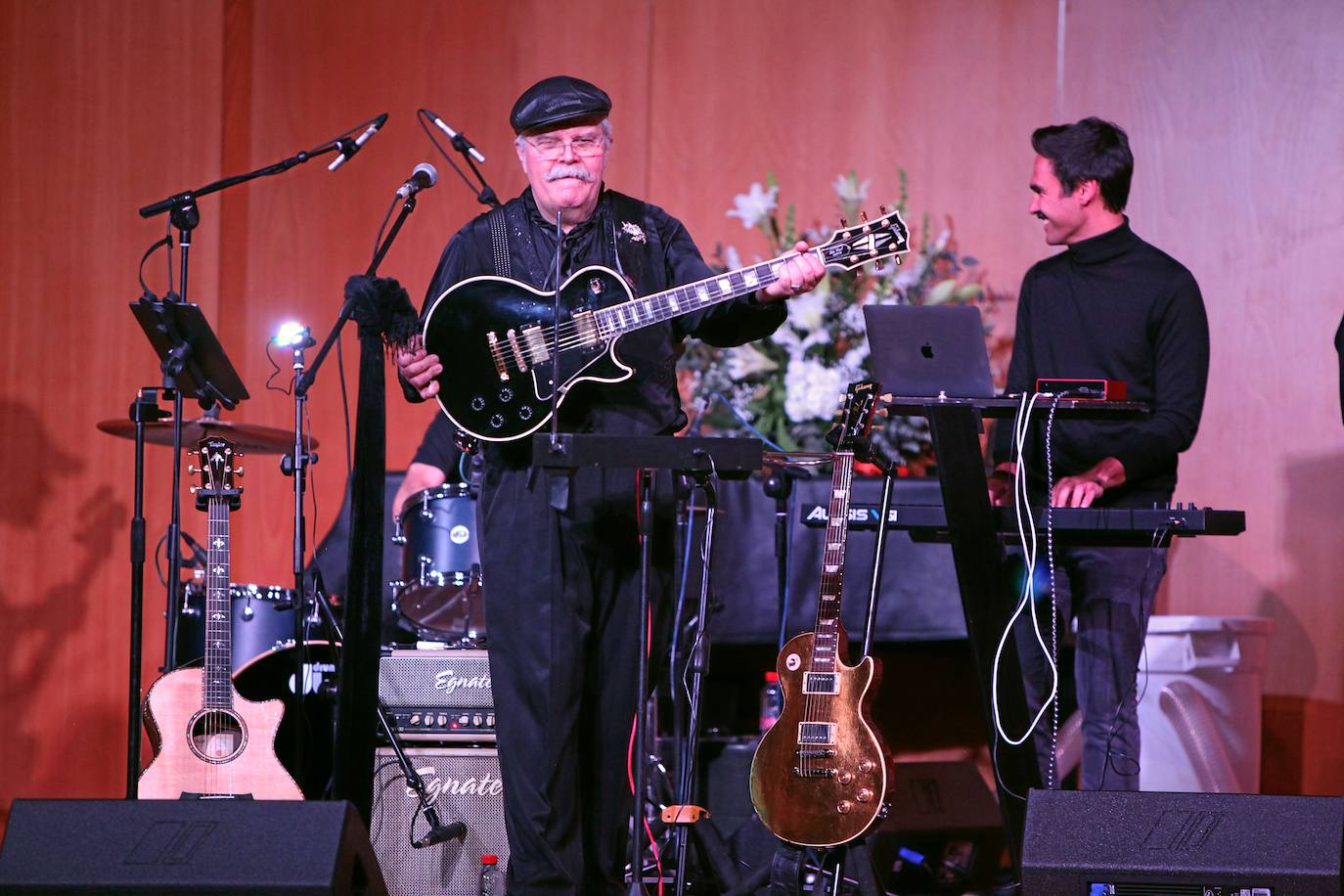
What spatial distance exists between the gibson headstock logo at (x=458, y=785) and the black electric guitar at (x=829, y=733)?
87 centimetres

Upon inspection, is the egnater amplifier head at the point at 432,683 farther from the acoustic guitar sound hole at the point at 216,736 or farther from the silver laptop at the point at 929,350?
the silver laptop at the point at 929,350

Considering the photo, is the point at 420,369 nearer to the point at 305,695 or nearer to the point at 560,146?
the point at 560,146

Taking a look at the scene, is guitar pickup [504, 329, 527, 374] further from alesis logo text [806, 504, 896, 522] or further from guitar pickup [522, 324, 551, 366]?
alesis logo text [806, 504, 896, 522]

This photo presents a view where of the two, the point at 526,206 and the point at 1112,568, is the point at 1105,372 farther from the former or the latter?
the point at 526,206

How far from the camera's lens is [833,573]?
127 inches

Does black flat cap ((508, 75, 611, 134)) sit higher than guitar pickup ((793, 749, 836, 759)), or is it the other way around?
black flat cap ((508, 75, 611, 134))

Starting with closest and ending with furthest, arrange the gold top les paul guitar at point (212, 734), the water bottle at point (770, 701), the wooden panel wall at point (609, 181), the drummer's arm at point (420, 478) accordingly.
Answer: the gold top les paul guitar at point (212, 734)
the water bottle at point (770, 701)
the drummer's arm at point (420, 478)
the wooden panel wall at point (609, 181)

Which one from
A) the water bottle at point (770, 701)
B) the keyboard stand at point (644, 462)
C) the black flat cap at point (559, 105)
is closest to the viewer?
the keyboard stand at point (644, 462)

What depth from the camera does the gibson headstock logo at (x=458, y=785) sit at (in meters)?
3.77

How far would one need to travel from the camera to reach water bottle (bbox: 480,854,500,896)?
3.70 m

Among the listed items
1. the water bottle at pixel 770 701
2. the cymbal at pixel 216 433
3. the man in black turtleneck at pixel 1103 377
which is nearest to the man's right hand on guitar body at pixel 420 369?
the cymbal at pixel 216 433

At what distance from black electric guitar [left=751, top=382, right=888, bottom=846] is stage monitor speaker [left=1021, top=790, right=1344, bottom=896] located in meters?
0.49

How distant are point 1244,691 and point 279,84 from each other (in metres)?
4.19

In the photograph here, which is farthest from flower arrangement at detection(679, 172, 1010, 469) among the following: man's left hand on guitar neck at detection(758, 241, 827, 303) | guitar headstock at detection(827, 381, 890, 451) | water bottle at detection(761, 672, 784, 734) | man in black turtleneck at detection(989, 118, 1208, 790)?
man's left hand on guitar neck at detection(758, 241, 827, 303)
